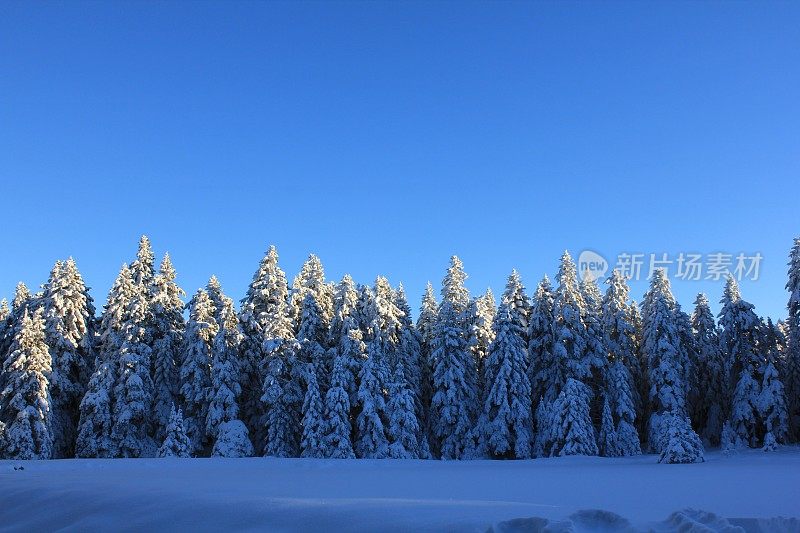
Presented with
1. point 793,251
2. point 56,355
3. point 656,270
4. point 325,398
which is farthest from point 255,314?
point 793,251

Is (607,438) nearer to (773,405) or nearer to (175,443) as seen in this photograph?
(773,405)

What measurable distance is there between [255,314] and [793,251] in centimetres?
3892

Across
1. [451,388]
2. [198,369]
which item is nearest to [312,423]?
[198,369]

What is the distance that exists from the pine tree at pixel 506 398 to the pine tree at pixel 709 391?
15.0 metres

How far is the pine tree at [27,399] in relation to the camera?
35.5m

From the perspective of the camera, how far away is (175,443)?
34.0 metres

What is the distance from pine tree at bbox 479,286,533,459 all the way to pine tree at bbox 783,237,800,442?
703 inches

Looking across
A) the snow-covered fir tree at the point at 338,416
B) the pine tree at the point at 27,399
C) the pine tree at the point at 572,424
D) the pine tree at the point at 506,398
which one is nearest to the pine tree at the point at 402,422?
the snow-covered fir tree at the point at 338,416

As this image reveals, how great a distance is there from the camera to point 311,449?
36750mm

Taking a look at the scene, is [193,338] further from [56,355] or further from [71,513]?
[71,513]

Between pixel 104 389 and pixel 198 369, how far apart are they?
5.95m

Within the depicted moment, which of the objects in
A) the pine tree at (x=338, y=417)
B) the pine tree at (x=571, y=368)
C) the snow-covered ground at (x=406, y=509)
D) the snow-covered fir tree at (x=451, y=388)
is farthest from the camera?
the snow-covered fir tree at (x=451, y=388)

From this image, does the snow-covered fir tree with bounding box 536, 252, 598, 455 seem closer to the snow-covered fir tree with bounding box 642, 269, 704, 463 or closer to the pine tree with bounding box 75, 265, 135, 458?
the snow-covered fir tree with bounding box 642, 269, 704, 463

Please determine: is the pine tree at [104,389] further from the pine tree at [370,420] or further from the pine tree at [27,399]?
the pine tree at [370,420]
